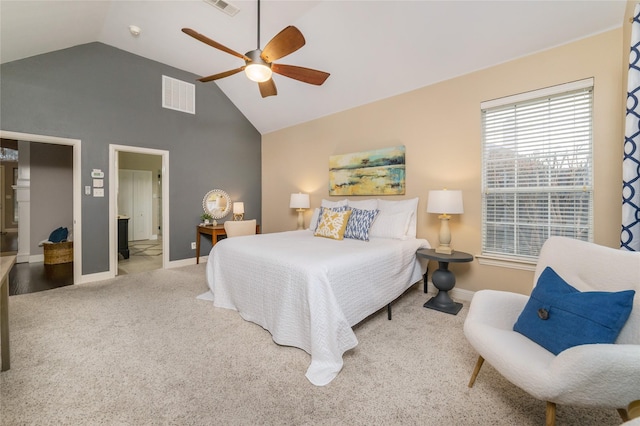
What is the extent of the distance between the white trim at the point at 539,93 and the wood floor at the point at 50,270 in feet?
17.0

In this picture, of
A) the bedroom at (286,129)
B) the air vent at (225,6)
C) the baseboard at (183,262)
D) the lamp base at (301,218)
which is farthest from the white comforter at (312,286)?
the air vent at (225,6)

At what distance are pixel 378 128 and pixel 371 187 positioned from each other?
2.85 feet

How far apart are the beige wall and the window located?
0.08 m

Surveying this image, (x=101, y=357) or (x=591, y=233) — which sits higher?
(x=591, y=233)

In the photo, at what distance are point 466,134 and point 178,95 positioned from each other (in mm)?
4544

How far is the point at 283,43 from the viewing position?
2.13 m

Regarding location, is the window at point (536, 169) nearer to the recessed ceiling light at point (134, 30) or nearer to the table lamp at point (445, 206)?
the table lamp at point (445, 206)

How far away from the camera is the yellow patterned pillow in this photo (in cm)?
316

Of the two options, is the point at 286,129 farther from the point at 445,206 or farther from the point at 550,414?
the point at 550,414

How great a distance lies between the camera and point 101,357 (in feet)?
6.22

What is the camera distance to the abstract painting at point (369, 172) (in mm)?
3570

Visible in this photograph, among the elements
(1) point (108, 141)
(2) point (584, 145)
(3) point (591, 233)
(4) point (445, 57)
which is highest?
(4) point (445, 57)

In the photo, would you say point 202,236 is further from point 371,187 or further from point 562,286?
point 562,286

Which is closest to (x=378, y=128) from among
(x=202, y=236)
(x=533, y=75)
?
(x=533, y=75)
